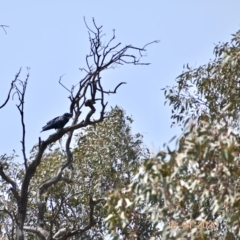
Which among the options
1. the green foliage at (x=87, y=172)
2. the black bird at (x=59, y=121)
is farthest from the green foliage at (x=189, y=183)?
the green foliage at (x=87, y=172)

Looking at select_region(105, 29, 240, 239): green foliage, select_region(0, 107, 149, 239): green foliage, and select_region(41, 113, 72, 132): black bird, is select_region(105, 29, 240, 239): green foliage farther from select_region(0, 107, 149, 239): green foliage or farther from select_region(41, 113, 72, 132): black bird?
select_region(0, 107, 149, 239): green foliage

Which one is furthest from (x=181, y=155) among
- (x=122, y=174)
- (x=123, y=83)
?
(x=122, y=174)

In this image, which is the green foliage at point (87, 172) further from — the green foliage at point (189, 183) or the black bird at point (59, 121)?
the green foliage at point (189, 183)

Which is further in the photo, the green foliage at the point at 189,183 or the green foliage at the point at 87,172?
the green foliage at the point at 87,172

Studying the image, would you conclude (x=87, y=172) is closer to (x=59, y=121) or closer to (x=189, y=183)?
(x=59, y=121)

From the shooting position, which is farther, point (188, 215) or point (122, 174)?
point (122, 174)

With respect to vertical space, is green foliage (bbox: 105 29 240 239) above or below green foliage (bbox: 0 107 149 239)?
below

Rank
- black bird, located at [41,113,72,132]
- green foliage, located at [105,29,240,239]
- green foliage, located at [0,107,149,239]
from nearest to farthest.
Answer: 1. green foliage, located at [105,29,240,239]
2. black bird, located at [41,113,72,132]
3. green foliage, located at [0,107,149,239]

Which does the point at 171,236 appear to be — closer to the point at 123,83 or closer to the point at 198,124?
the point at 198,124

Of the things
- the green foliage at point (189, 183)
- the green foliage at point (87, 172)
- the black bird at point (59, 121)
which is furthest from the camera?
the green foliage at point (87, 172)

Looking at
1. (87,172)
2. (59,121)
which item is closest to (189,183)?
(59,121)


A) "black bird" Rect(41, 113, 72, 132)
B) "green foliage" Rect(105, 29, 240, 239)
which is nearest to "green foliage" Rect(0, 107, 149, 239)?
"black bird" Rect(41, 113, 72, 132)

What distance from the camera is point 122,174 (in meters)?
10.4

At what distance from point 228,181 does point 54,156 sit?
7.16 metres
